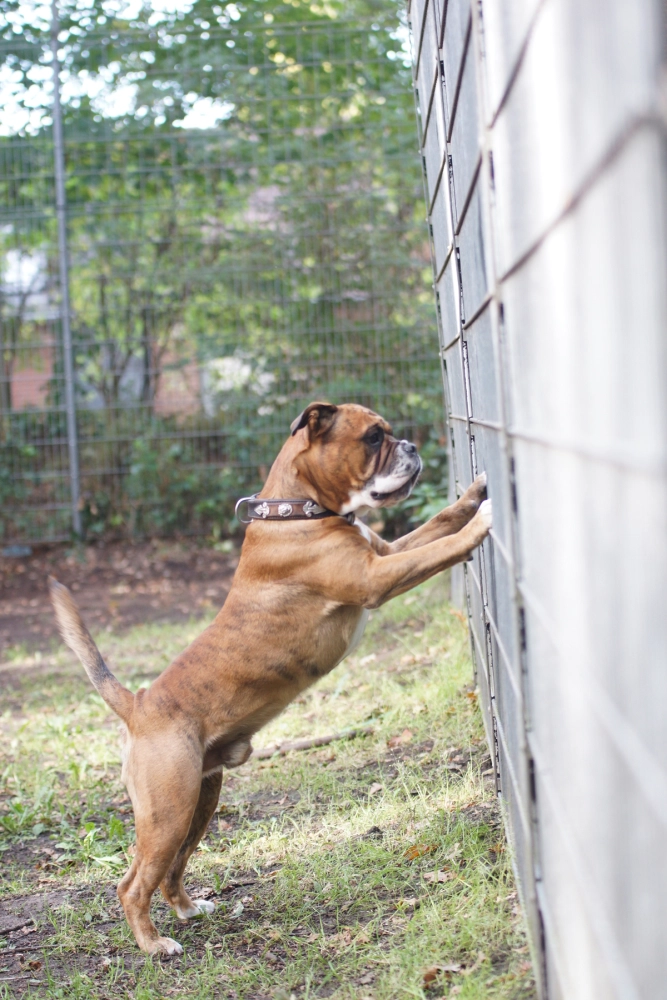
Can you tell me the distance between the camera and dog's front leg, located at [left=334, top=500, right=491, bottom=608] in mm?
3162

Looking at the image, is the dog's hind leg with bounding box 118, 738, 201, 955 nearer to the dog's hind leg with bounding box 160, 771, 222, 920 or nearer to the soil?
the dog's hind leg with bounding box 160, 771, 222, 920

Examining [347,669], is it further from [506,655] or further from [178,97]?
[178,97]

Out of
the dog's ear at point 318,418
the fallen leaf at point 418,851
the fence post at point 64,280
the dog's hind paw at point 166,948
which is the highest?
the fence post at point 64,280

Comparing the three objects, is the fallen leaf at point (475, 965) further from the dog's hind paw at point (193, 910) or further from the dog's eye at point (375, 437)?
the dog's eye at point (375, 437)


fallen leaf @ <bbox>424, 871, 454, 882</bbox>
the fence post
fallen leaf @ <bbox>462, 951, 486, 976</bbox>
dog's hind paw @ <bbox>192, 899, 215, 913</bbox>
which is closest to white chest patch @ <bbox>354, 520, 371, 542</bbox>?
fallen leaf @ <bbox>424, 871, 454, 882</bbox>

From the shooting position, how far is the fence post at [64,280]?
33.5ft

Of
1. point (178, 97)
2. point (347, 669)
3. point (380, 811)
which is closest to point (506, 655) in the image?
point (380, 811)

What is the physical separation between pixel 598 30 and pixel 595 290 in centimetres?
29

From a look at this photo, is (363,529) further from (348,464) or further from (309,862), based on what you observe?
(309,862)

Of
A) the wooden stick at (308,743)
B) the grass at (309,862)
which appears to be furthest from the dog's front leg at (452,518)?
the wooden stick at (308,743)

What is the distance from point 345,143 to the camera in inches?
396

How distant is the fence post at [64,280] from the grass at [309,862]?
466 centimetres

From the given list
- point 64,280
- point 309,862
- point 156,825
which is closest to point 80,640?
point 156,825

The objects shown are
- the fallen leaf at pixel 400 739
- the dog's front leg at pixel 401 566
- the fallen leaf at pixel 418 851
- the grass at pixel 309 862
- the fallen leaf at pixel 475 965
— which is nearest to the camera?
the fallen leaf at pixel 475 965
